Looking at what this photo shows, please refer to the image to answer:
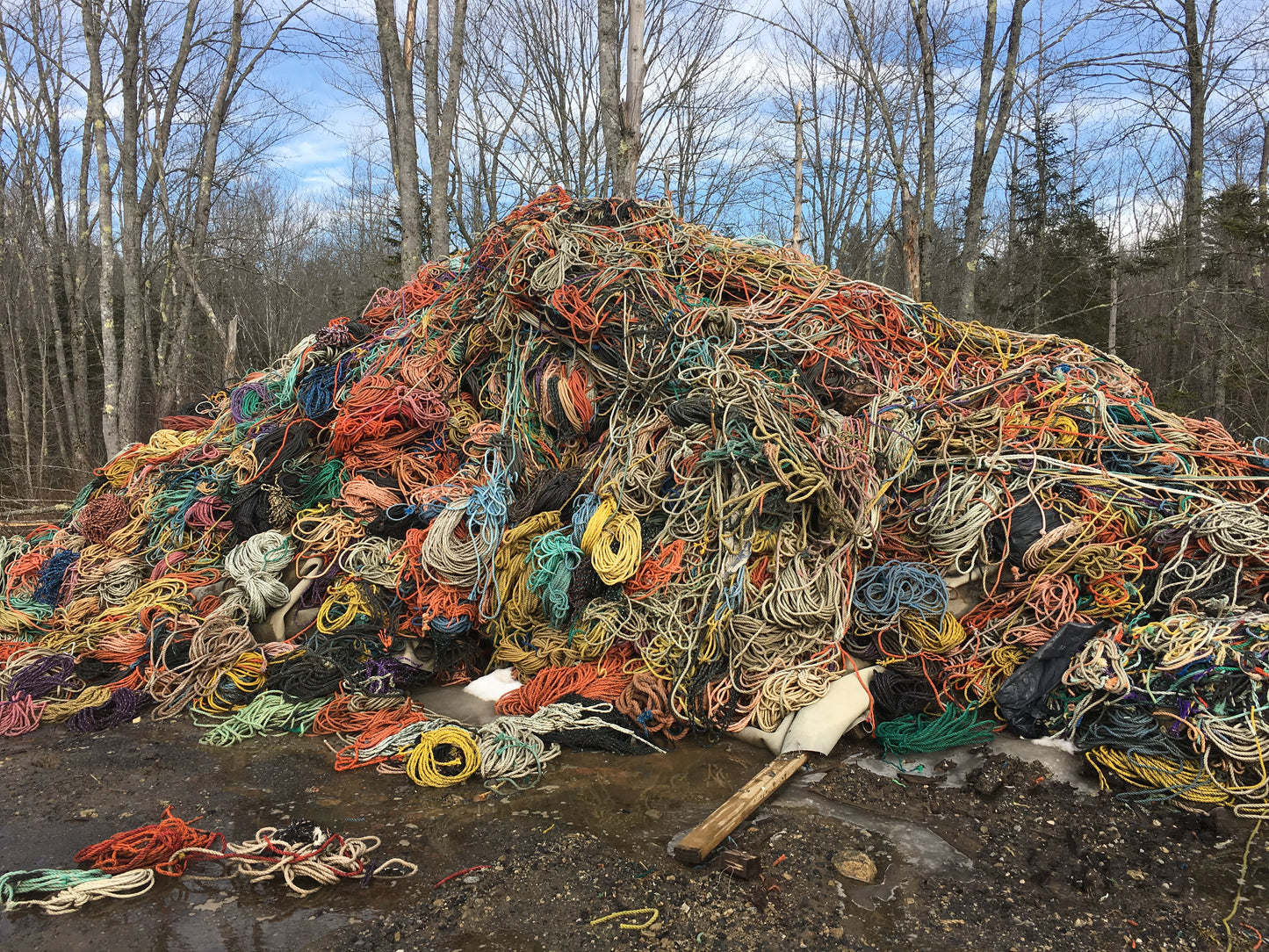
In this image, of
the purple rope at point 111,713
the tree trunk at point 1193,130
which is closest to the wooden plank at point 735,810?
the purple rope at point 111,713

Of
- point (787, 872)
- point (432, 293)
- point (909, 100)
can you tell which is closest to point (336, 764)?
point (787, 872)

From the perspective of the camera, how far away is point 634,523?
185 inches

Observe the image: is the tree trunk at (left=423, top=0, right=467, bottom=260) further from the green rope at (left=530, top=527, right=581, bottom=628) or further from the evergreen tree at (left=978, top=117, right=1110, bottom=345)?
the evergreen tree at (left=978, top=117, right=1110, bottom=345)

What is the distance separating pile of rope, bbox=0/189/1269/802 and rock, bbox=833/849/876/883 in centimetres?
102

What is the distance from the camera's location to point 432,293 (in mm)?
6828

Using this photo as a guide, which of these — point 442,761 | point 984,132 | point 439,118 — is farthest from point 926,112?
point 442,761

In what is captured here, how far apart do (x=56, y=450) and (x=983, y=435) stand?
2238 centimetres

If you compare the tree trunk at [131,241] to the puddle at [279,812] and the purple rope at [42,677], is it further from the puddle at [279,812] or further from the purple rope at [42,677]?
the puddle at [279,812]

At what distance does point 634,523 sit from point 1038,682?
95.1 inches

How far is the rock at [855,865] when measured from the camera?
9.44 feet

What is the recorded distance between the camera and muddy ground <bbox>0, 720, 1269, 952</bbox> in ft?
8.45

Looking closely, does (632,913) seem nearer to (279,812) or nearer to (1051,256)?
(279,812)

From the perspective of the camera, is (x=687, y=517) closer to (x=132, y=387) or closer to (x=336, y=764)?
(x=336, y=764)

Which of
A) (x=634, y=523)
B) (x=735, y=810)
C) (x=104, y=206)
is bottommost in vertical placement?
(x=735, y=810)
